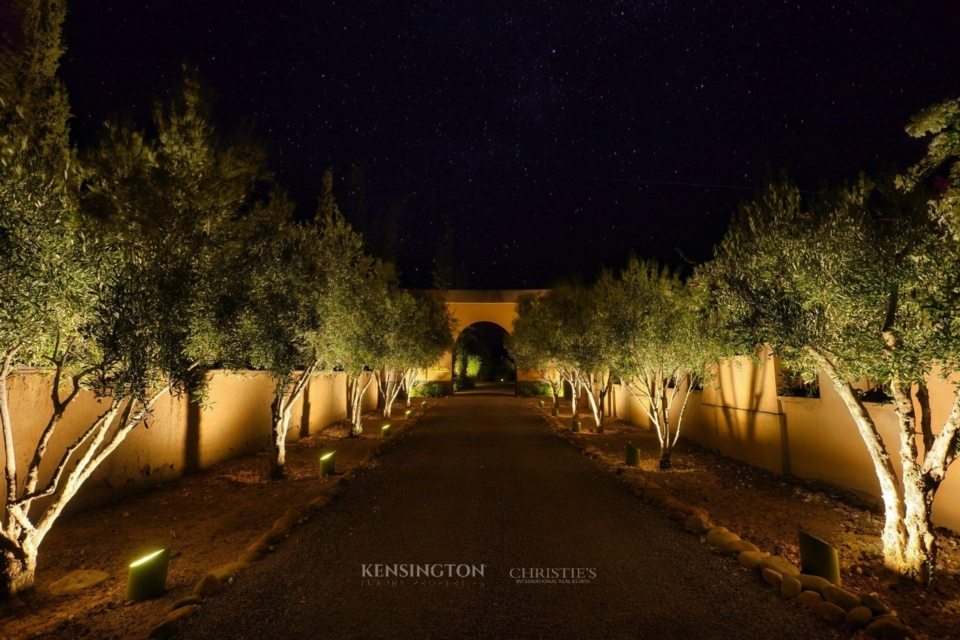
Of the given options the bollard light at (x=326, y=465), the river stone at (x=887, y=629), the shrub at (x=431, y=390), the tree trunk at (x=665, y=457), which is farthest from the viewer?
the shrub at (x=431, y=390)

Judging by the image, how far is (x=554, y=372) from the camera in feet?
102

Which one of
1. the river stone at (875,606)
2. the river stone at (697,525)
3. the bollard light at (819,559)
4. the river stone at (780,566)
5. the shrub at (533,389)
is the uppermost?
the bollard light at (819,559)

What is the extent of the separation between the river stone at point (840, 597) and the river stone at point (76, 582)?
7.59m

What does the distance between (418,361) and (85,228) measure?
20.0m

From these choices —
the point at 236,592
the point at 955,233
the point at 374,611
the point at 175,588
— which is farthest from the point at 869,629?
the point at 175,588

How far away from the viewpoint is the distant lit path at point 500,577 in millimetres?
4613

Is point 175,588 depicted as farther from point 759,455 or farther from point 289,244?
point 759,455

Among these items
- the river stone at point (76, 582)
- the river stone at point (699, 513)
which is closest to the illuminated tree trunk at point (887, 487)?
the river stone at point (699, 513)

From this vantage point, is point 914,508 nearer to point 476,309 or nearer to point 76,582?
point 76,582

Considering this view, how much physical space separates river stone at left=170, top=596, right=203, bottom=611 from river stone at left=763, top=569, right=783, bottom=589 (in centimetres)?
588

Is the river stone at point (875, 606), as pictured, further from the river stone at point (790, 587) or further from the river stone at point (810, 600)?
the river stone at point (790, 587)

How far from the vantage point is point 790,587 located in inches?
207

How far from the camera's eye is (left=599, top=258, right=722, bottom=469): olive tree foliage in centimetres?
1184

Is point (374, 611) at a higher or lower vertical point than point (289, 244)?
lower
